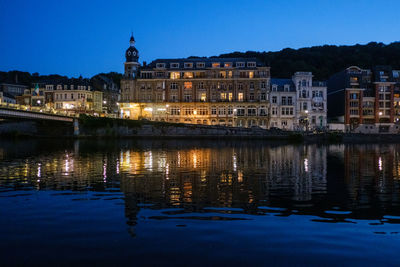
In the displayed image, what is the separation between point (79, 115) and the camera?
356ft

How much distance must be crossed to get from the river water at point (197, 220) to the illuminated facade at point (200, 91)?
9436 cm

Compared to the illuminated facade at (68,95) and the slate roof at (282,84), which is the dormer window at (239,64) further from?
the illuminated facade at (68,95)

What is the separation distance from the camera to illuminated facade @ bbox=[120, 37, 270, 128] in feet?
411

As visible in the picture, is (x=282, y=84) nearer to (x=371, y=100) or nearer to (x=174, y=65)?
(x=371, y=100)

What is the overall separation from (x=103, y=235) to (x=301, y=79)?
11691 centimetres

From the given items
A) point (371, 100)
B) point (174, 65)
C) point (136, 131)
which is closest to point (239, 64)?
point (174, 65)

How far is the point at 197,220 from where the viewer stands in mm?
17203

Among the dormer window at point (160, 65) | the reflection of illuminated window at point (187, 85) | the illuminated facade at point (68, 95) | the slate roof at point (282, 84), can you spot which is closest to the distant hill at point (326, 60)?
the slate roof at point (282, 84)

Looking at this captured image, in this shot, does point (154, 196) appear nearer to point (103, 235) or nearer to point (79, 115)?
point (103, 235)

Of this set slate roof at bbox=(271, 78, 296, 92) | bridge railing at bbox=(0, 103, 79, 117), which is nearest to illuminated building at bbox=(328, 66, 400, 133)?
slate roof at bbox=(271, 78, 296, 92)

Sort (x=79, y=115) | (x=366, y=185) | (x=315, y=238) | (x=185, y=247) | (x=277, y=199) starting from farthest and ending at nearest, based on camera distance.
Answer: (x=79, y=115) → (x=366, y=185) → (x=277, y=199) → (x=315, y=238) → (x=185, y=247)

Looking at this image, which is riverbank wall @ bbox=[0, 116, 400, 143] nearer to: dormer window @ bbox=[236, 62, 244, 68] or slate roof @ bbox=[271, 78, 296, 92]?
slate roof @ bbox=[271, 78, 296, 92]

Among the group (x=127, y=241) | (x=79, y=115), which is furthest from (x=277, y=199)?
(x=79, y=115)

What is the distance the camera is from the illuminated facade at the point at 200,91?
411 ft
